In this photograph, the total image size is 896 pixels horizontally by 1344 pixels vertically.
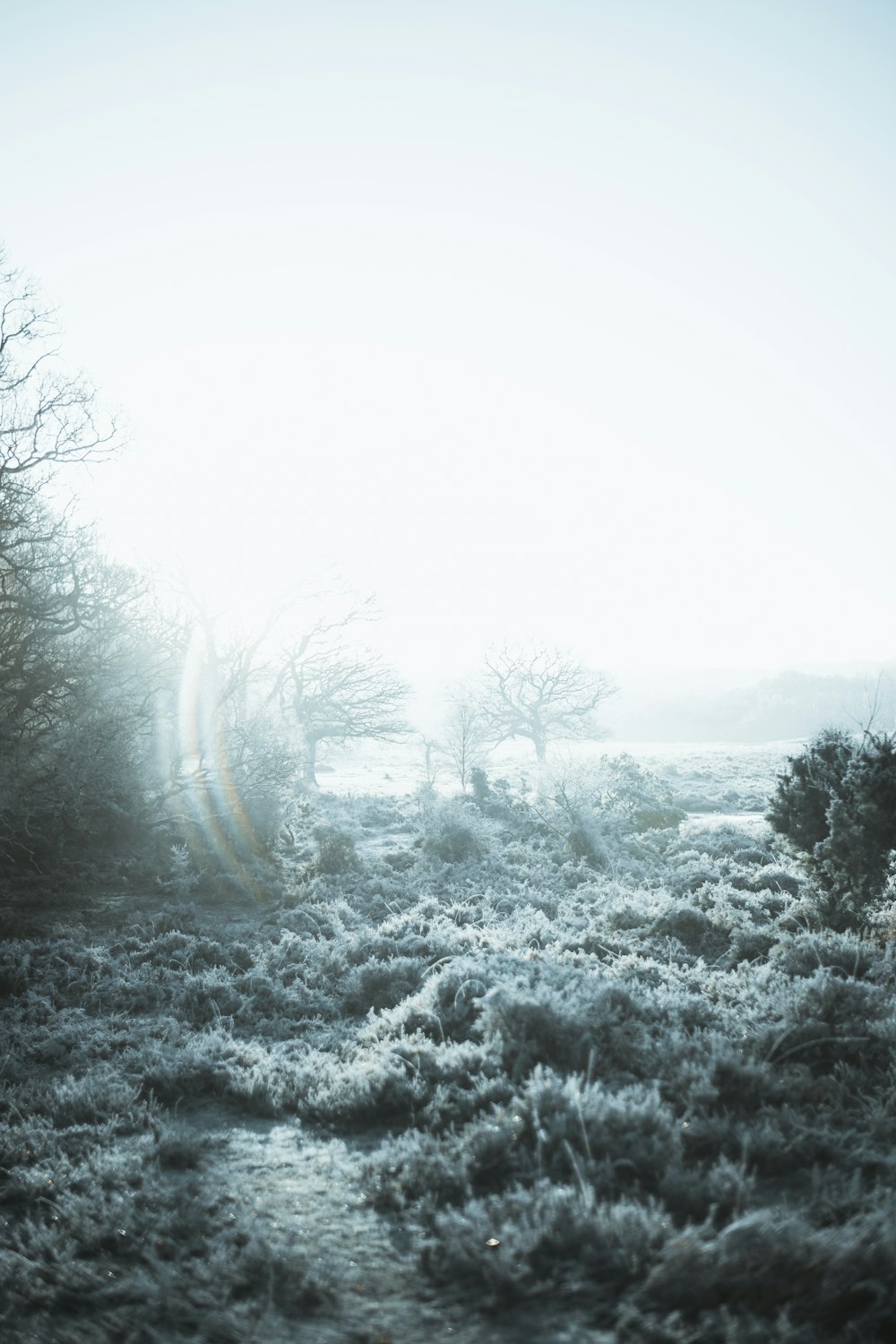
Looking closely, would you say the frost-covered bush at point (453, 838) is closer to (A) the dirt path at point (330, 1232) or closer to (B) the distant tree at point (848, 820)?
(B) the distant tree at point (848, 820)

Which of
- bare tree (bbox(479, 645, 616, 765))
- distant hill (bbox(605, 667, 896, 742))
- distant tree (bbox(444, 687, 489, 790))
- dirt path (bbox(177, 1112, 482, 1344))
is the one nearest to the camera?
dirt path (bbox(177, 1112, 482, 1344))

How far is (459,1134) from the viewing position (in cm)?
495

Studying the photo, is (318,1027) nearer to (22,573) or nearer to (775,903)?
(775,903)

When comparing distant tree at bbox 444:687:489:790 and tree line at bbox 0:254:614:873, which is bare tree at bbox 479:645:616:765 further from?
tree line at bbox 0:254:614:873

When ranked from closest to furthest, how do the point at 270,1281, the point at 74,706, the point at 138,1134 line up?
the point at 270,1281 < the point at 138,1134 < the point at 74,706

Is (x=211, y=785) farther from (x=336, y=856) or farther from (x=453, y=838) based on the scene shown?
(x=453, y=838)

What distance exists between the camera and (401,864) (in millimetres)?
17453

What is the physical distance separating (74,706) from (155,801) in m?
3.73

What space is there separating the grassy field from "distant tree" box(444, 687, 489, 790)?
773 inches

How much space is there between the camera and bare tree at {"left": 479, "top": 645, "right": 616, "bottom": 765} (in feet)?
139

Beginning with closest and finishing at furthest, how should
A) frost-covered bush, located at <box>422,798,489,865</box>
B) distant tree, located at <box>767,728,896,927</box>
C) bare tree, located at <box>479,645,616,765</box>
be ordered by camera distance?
distant tree, located at <box>767,728,896,927</box> → frost-covered bush, located at <box>422,798,489,865</box> → bare tree, located at <box>479,645,616,765</box>

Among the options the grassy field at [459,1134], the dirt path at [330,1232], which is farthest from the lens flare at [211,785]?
the dirt path at [330,1232]

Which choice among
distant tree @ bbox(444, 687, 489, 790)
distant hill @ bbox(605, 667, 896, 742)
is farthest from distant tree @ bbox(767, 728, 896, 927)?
distant hill @ bbox(605, 667, 896, 742)

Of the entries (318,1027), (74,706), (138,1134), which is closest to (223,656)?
(74,706)
